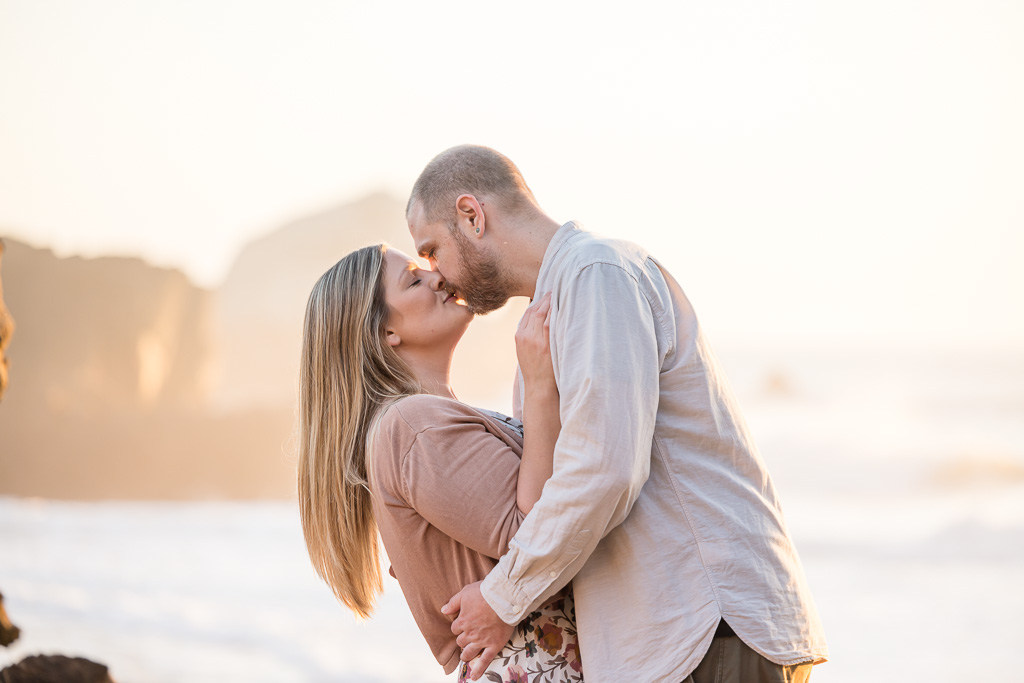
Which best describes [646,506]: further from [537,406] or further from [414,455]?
[414,455]

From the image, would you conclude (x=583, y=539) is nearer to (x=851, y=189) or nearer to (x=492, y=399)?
(x=492, y=399)

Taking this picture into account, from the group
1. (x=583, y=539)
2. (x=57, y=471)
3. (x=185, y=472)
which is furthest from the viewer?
(x=185, y=472)

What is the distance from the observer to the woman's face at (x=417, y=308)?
2094mm

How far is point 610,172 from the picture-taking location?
11.8 metres

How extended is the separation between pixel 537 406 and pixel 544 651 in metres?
0.51

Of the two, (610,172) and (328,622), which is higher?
(610,172)

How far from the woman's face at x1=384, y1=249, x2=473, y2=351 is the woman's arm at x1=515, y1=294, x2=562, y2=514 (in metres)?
0.47

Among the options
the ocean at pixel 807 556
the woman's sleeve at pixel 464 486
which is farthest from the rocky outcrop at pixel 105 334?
the woman's sleeve at pixel 464 486

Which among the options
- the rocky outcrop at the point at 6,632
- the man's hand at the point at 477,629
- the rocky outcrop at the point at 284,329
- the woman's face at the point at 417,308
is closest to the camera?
the man's hand at the point at 477,629

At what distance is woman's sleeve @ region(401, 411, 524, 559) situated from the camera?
169 centimetres

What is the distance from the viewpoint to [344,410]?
1.96 meters

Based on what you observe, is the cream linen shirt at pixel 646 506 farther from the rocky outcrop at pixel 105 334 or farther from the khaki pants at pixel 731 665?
the rocky outcrop at pixel 105 334

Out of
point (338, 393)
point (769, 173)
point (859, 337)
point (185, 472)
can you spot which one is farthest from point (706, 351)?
point (859, 337)

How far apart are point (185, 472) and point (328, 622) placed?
307 inches
